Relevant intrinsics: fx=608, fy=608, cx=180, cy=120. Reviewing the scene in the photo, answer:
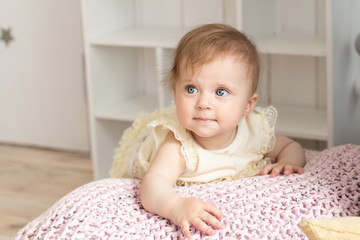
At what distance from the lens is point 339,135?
1.83 meters

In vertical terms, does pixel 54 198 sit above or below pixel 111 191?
below

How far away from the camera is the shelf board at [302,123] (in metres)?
1.97

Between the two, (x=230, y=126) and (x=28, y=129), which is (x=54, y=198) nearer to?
(x=28, y=129)

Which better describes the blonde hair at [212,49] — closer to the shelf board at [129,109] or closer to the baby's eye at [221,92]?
the baby's eye at [221,92]

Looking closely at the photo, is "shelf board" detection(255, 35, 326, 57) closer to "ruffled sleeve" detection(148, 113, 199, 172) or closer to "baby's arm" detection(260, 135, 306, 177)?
"baby's arm" detection(260, 135, 306, 177)

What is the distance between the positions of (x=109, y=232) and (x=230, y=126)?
16.0 inches

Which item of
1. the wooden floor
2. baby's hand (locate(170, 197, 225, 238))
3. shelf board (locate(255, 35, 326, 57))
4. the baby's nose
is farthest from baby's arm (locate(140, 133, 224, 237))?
the wooden floor

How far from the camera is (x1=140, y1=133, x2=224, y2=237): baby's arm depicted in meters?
1.14

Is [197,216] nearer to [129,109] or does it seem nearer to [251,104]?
[251,104]

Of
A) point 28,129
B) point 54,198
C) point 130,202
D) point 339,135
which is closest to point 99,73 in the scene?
point 54,198

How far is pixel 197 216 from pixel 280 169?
13.5 inches

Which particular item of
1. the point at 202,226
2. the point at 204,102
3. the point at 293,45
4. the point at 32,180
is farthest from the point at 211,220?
the point at 32,180

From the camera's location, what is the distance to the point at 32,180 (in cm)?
252

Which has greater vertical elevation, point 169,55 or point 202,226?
point 169,55
